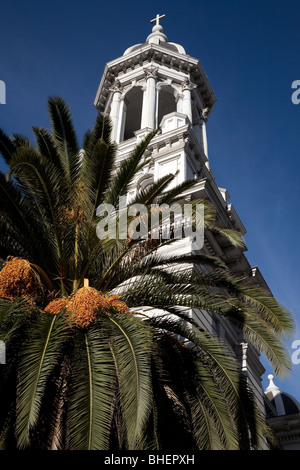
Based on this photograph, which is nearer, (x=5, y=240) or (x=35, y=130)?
(x=5, y=240)

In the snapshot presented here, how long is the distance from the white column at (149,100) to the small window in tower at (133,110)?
1142 mm

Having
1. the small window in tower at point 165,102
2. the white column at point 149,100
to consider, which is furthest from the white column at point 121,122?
the small window in tower at point 165,102

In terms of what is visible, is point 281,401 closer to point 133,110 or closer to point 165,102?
point 165,102

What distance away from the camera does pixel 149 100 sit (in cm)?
2725

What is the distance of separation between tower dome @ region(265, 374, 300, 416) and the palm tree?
75.4 ft

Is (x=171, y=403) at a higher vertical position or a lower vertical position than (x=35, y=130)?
lower

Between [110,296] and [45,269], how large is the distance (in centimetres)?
165

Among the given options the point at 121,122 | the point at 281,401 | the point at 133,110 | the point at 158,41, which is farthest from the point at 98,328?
the point at 158,41

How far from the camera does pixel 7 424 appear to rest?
827 centimetres

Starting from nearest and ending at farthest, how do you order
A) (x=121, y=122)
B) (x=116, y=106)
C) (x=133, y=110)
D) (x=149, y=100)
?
1. (x=149, y=100)
2. (x=121, y=122)
3. (x=116, y=106)
4. (x=133, y=110)

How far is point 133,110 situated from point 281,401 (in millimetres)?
20109
